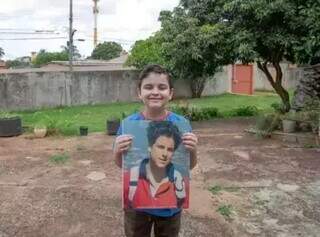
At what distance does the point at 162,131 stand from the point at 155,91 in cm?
22

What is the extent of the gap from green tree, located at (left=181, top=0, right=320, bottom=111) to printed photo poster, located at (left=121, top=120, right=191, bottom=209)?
7.41 metres

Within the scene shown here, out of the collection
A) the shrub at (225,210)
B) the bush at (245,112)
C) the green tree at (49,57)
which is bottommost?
the shrub at (225,210)

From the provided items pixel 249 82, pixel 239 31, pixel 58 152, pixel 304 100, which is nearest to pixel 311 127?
pixel 304 100

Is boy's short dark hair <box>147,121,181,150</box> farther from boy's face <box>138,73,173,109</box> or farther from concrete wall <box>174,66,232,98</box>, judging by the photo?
concrete wall <box>174,66,232,98</box>

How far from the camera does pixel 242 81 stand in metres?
25.5

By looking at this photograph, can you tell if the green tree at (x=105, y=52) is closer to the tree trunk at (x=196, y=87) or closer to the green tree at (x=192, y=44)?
the tree trunk at (x=196, y=87)

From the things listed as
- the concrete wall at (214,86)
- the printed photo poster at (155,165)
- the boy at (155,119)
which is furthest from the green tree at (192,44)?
the concrete wall at (214,86)

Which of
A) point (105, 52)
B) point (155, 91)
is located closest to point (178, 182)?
point (155, 91)

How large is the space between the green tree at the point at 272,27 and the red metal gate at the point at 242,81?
45.6 ft

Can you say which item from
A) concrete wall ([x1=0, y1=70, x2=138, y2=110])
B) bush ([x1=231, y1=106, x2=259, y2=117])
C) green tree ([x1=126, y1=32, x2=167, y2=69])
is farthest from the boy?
green tree ([x1=126, y1=32, x2=167, y2=69])

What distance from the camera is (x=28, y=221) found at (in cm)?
468

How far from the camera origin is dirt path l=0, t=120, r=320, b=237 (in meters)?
4.56

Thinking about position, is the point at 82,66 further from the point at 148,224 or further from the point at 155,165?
the point at 155,165

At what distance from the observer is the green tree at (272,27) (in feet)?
31.4
